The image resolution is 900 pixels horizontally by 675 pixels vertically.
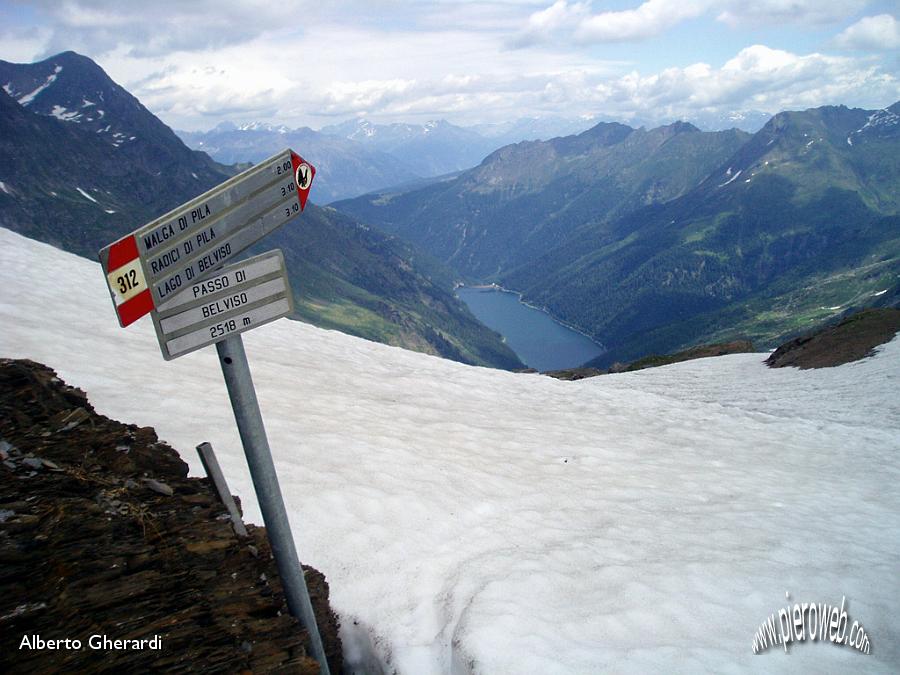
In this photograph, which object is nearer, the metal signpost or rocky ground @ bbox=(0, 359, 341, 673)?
the metal signpost

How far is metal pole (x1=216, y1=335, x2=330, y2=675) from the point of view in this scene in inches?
198

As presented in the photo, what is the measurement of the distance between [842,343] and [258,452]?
169 ft

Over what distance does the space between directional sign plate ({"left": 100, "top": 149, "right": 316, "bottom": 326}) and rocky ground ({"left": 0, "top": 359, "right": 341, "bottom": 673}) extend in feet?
10.1

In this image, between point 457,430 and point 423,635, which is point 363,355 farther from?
point 423,635

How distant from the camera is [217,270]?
4895 mm

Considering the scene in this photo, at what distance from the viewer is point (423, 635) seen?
24.6 ft

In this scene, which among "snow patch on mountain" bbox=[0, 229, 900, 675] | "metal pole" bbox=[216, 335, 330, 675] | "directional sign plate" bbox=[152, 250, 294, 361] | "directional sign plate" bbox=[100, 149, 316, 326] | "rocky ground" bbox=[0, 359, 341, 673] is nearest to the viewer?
"directional sign plate" bbox=[100, 149, 316, 326]

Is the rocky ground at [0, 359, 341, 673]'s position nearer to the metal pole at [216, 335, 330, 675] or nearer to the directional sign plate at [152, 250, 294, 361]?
the metal pole at [216, 335, 330, 675]

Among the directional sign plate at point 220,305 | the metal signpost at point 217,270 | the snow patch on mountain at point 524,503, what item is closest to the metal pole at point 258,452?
the metal signpost at point 217,270

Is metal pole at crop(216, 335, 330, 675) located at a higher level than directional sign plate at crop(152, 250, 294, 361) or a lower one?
lower

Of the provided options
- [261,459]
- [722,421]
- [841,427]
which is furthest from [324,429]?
[841,427]

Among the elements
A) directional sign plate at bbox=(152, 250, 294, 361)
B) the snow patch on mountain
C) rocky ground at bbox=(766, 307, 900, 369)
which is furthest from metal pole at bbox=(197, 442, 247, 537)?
rocky ground at bbox=(766, 307, 900, 369)

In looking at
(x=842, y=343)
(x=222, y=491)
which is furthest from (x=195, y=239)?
(x=842, y=343)

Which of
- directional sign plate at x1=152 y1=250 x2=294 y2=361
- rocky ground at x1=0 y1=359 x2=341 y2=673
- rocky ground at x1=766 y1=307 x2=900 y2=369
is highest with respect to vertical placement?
directional sign plate at x1=152 y1=250 x2=294 y2=361
